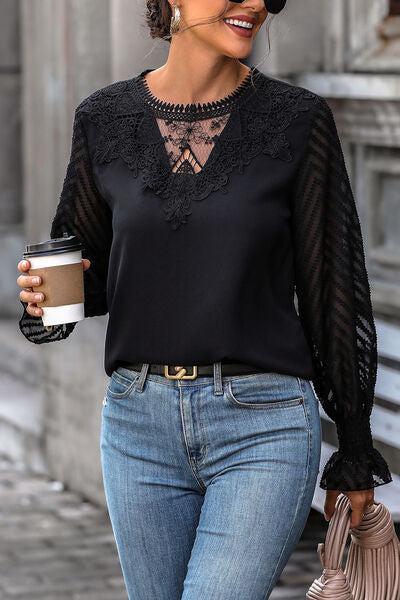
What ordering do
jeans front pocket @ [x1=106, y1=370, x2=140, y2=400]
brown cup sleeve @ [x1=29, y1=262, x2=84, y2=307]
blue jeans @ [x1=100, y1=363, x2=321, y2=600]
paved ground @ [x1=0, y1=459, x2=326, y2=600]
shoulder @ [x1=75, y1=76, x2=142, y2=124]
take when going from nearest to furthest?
blue jeans @ [x1=100, y1=363, x2=321, y2=600] < jeans front pocket @ [x1=106, y1=370, x2=140, y2=400] < brown cup sleeve @ [x1=29, y1=262, x2=84, y2=307] < shoulder @ [x1=75, y1=76, x2=142, y2=124] < paved ground @ [x1=0, y1=459, x2=326, y2=600]

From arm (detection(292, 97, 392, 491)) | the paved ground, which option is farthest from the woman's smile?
the paved ground

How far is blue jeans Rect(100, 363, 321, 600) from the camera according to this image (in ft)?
10.0

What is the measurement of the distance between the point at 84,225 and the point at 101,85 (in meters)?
4.07

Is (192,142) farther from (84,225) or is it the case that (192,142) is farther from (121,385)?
(121,385)

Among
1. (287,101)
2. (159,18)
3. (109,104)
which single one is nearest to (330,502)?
(287,101)

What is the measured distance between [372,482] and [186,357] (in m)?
0.52

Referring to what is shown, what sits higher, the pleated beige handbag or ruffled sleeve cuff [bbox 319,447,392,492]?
ruffled sleeve cuff [bbox 319,447,392,492]

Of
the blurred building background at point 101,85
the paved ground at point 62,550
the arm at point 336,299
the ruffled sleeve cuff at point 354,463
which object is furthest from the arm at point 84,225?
the paved ground at point 62,550

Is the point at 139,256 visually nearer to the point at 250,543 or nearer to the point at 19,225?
the point at 250,543

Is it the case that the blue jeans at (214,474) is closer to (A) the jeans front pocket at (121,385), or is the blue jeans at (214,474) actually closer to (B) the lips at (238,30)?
(A) the jeans front pocket at (121,385)

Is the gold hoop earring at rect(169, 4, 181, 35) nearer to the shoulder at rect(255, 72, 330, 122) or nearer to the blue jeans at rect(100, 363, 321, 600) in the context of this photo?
the shoulder at rect(255, 72, 330, 122)

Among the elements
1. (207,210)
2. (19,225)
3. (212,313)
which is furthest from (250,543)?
(19,225)

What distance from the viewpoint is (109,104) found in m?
3.42

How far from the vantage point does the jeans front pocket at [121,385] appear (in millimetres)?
3172
